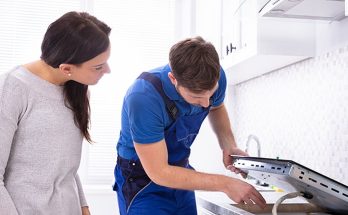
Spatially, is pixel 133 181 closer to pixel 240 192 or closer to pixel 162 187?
pixel 162 187

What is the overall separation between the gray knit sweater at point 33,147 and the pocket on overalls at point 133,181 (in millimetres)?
326

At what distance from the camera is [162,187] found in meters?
1.68

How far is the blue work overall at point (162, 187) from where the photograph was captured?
1.67 m

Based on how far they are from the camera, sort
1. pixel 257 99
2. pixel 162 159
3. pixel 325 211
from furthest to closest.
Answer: pixel 257 99
pixel 325 211
pixel 162 159

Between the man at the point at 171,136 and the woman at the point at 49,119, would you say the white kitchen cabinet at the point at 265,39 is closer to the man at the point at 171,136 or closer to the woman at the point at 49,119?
the man at the point at 171,136

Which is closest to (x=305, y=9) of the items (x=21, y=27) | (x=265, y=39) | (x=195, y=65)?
(x=265, y=39)

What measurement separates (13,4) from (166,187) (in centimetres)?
280

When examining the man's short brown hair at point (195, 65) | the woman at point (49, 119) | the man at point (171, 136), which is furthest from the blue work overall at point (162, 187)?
the woman at point (49, 119)

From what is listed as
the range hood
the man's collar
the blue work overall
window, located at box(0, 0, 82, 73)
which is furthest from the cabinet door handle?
window, located at box(0, 0, 82, 73)

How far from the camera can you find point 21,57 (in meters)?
3.86

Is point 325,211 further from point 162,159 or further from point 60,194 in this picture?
point 60,194

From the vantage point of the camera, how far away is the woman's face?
1.41 meters

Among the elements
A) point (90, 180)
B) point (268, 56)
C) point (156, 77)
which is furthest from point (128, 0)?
point (156, 77)

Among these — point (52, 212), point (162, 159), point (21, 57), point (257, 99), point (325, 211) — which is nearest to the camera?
point (52, 212)
